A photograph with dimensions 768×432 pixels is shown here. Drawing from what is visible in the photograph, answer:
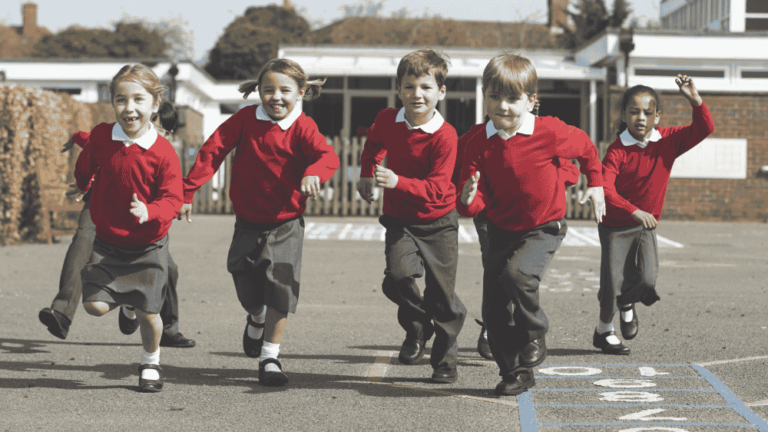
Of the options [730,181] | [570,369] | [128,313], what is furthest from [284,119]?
[730,181]

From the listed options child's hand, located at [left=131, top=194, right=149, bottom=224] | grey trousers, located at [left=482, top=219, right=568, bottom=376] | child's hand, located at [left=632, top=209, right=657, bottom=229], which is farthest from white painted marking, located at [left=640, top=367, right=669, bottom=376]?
child's hand, located at [left=131, top=194, right=149, bottom=224]

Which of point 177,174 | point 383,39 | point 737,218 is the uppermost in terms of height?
point 383,39

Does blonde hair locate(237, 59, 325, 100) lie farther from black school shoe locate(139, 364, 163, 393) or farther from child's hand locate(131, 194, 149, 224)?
black school shoe locate(139, 364, 163, 393)

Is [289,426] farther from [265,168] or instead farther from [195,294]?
[195,294]

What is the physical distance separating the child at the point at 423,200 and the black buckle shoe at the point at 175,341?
1.67 m

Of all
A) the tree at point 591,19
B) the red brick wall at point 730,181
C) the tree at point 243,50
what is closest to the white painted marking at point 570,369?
the red brick wall at point 730,181

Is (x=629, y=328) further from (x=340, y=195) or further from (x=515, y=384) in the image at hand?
(x=340, y=195)

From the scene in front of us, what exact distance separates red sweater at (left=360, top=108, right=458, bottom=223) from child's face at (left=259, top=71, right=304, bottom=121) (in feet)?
1.75

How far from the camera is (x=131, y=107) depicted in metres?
4.84

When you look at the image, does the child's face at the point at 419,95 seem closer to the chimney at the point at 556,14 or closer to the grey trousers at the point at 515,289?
the grey trousers at the point at 515,289

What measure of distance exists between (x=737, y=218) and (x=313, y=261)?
12121mm

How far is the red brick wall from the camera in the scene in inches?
776

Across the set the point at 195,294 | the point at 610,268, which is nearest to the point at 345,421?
the point at 610,268

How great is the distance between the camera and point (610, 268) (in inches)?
234
